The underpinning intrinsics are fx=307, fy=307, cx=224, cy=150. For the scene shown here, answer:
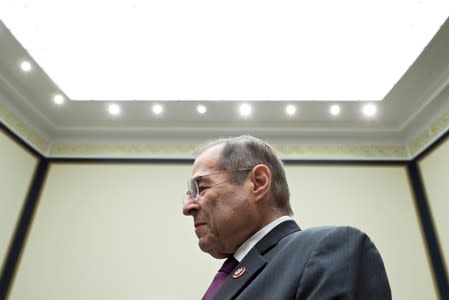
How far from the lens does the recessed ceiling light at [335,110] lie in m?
3.41

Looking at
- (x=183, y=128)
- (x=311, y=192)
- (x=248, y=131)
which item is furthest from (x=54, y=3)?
(x=311, y=192)

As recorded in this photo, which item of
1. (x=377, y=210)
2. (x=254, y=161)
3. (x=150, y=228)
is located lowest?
(x=254, y=161)

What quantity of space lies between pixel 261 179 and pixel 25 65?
3028 millimetres

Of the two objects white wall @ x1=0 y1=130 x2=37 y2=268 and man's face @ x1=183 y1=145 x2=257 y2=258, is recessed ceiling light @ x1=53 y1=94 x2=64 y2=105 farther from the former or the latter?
man's face @ x1=183 y1=145 x2=257 y2=258

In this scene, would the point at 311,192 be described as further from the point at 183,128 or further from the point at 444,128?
the point at 183,128

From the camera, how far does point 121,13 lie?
8.69 ft

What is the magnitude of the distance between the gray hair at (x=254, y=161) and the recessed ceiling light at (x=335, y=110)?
99.3 inches

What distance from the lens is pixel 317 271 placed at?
2.08 feet

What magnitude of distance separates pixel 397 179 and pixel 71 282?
Answer: 377 centimetres

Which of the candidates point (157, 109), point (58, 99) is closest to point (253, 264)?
point (157, 109)

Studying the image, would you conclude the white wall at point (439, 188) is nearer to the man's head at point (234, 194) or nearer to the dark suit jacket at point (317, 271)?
the man's head at point (234, 194)

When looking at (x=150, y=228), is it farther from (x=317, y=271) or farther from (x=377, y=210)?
(x=317, y=271)

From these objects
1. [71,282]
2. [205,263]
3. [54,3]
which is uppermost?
[54,3]

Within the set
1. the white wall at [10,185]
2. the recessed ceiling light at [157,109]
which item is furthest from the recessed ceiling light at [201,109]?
the white wall at [10,185]
